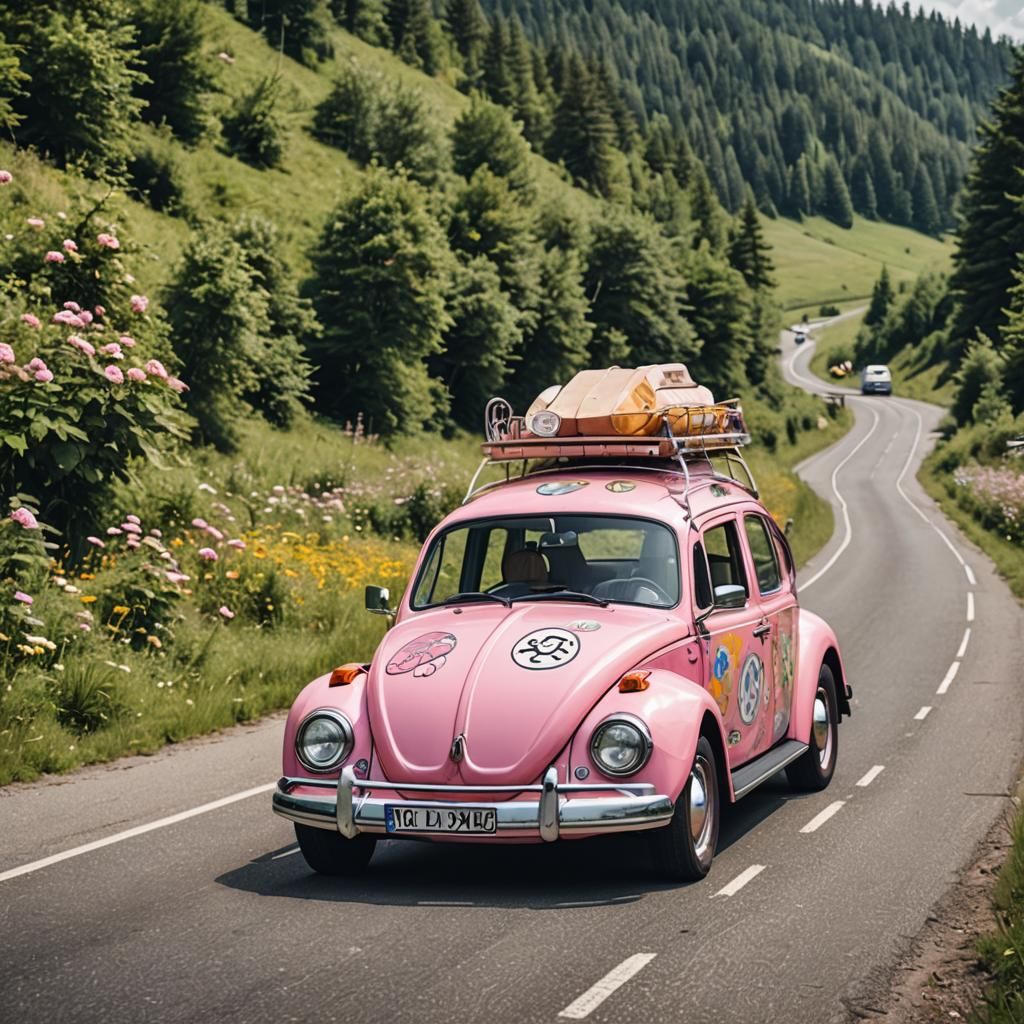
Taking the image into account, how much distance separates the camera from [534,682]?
7.52m

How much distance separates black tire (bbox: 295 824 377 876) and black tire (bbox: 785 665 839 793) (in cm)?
389

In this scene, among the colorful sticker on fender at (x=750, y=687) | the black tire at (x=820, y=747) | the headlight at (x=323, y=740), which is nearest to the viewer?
the headlight at (x=323, y=740)

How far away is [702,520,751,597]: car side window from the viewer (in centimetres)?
955

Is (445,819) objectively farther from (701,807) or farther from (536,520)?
(536,520)

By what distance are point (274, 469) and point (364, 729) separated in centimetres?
2414

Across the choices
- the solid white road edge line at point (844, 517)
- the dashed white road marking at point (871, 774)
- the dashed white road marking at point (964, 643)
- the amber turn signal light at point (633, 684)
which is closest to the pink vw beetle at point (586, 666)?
the amber turn signal light at point (633, 684)

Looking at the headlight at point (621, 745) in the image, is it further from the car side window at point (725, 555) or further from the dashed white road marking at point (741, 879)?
the car side window at point (725, 555)

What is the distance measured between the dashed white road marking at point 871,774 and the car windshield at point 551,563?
323cm

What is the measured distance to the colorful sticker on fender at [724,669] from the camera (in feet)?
28.8

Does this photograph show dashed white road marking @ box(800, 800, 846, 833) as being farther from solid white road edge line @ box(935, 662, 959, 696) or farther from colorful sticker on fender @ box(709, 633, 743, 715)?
solid white road edge line @ box(935, 662, 959, 696)

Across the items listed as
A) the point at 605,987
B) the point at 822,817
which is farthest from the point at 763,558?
the point at 605,987

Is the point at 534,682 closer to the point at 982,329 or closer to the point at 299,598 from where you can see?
the point at 299,598

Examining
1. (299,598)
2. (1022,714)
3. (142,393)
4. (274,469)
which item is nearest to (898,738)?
(1022,714)

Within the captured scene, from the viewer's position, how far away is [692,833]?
7.58 m
